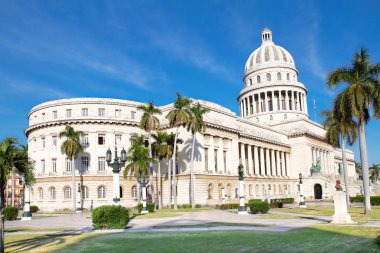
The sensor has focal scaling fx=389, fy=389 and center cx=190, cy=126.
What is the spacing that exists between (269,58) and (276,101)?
12.9 meters

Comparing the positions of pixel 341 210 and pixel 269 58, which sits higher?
pixel 269 58

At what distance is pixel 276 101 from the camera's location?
104 m

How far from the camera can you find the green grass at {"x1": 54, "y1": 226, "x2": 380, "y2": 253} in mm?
14242

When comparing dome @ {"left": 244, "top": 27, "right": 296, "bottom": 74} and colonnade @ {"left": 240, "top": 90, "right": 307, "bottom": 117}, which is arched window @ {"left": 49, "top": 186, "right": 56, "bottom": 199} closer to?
colonnade @ {"left": 240, "top": 90, "right": 307, "bottom": 117}

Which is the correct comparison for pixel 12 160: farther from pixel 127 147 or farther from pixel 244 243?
pixel 127 147

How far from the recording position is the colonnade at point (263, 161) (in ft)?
256

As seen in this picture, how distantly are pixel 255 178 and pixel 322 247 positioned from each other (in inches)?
2508

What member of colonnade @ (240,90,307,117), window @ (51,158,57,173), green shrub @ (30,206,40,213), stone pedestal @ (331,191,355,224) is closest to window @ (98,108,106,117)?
window @ (51,158,57,173)

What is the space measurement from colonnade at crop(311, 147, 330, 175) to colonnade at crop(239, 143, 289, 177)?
631 cm

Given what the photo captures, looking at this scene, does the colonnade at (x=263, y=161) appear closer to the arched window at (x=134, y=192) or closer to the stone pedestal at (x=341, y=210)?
the arched window at (x=134, y=192)

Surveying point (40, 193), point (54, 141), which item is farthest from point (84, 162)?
point (40, 193)

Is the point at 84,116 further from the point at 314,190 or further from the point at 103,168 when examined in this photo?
the point at 314,190

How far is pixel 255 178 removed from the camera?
253 ft

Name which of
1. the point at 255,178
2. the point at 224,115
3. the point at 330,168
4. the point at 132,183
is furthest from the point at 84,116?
the point at 330,168
